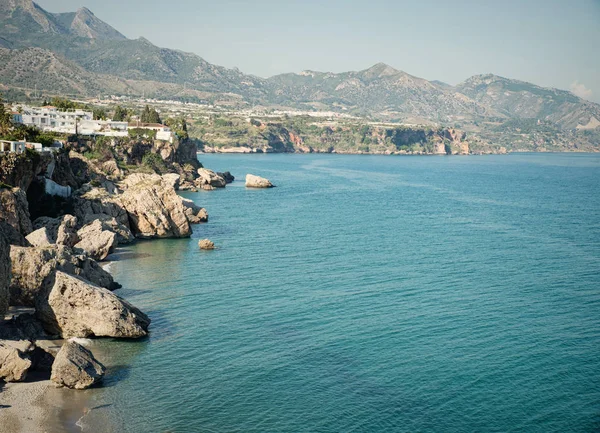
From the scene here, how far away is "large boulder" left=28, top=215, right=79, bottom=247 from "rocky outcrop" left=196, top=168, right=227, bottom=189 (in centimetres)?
5255

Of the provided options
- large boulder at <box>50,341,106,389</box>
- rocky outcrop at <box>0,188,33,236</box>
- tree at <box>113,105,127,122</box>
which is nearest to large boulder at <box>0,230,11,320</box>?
large boulder at <box>50,341,106,389</box>

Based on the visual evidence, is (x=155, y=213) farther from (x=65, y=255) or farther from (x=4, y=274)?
(x=4, y=274)

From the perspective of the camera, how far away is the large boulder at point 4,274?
28411 mm

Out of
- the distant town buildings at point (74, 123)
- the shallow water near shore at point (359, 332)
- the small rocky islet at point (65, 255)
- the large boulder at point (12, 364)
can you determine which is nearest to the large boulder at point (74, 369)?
the small rocky islet at point (65, 255)

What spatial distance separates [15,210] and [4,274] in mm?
13343

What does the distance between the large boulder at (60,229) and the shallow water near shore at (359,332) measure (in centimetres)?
348

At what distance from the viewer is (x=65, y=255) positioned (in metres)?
34.0

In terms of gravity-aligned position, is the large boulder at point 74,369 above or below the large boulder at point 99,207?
below

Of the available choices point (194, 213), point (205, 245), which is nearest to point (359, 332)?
point (205, 245)

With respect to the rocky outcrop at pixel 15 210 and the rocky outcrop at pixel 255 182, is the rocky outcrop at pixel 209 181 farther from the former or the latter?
the rocky outcrop at pixel 15 210

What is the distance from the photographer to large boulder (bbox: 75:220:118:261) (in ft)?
147

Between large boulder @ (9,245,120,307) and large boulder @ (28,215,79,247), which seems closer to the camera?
large boulder @ (9,245,120,307)

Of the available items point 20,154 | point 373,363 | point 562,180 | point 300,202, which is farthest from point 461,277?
point 562,180

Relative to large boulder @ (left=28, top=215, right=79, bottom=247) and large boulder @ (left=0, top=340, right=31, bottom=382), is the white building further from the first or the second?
large boulder @ (left=0, top=340, right=31, bottom=382)
